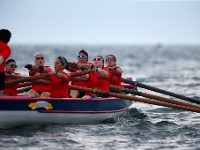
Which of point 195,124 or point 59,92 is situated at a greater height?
point 59,92

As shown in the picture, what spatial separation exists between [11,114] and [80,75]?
2.29 meters

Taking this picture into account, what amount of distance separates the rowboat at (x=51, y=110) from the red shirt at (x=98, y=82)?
1.36 feet

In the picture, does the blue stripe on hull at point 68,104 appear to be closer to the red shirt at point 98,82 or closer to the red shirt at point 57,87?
the red shirt at point 57,87

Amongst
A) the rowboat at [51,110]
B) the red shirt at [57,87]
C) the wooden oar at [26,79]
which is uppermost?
the wooden oar at [26,79]

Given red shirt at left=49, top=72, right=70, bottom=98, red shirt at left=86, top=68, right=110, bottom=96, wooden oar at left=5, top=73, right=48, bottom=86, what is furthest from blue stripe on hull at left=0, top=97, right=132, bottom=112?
wooden oar at left=5, top=73, right=48, bottom=86

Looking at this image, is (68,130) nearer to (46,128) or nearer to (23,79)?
(46,128)

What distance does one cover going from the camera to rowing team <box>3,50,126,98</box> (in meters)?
13.8

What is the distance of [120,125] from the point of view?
14977 millimetres

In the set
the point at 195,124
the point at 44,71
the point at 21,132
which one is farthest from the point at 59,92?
the point at 195,124

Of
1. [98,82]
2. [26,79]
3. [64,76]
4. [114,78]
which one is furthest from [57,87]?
[114,78]

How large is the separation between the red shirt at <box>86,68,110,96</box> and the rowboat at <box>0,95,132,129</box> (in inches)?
16.4

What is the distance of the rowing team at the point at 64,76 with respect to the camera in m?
13.8

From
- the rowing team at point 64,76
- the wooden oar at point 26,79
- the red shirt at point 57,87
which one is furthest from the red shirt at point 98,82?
the wooden oar at point 26,79

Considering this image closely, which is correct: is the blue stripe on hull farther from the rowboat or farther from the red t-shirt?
the red t-shirt
